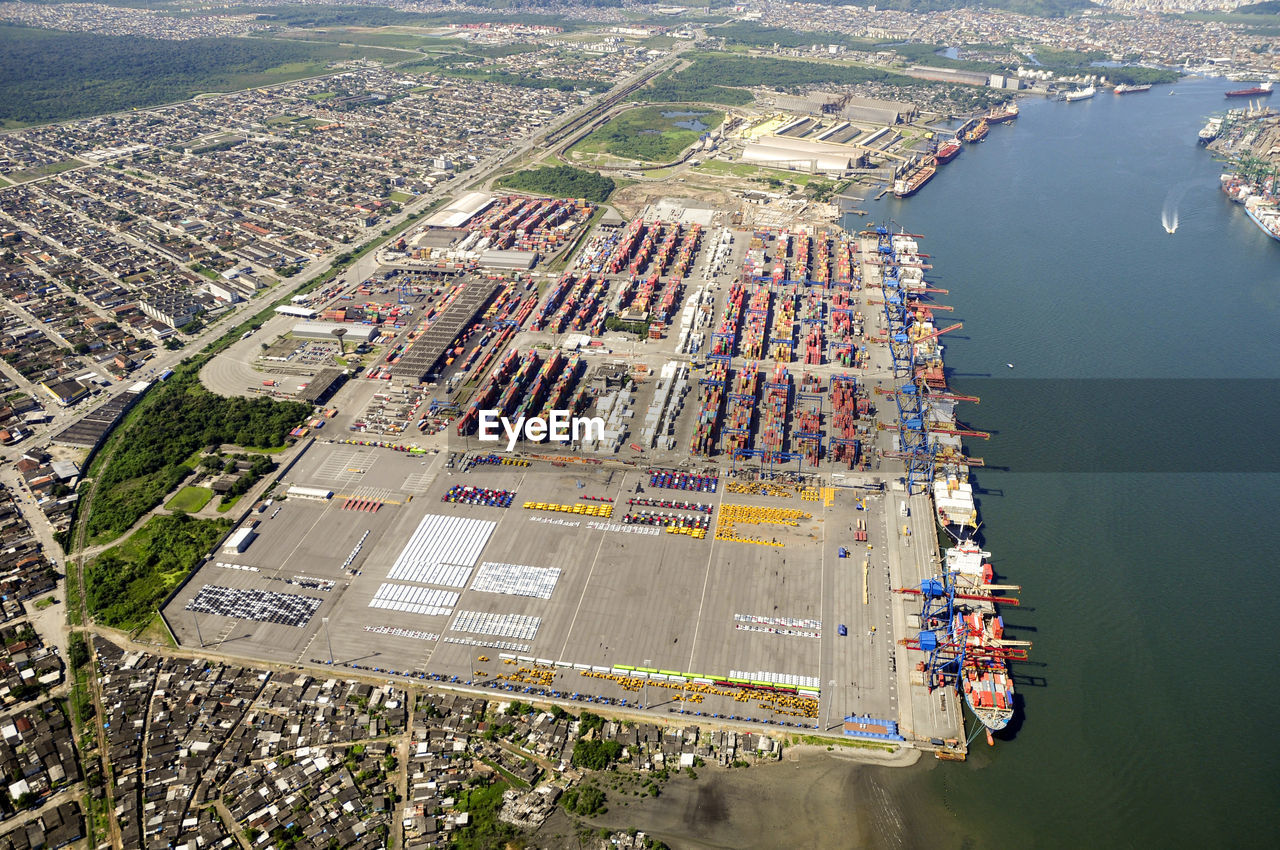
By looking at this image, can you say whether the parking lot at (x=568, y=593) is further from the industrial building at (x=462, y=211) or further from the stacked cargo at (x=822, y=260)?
the industrial building at (x=462, y=211)

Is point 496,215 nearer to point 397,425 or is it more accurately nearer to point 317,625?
point 397,425

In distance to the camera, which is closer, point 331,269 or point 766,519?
point 766,519

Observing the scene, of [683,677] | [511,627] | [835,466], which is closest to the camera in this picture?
[683,677]

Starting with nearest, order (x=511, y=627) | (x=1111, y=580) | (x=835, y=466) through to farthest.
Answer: (x=511, y=627), (x=1111, y=580), (x=835, y=466)

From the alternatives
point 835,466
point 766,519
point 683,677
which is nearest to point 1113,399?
point 835,466

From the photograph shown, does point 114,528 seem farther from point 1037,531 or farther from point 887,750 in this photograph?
point 1037,531

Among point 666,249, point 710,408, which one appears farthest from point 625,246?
point 710,408

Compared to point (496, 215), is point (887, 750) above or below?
below

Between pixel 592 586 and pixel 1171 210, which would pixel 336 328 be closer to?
pixel 592 586
